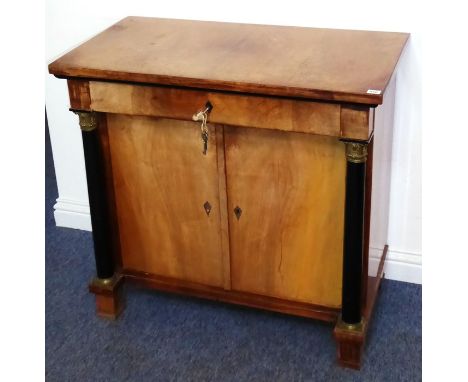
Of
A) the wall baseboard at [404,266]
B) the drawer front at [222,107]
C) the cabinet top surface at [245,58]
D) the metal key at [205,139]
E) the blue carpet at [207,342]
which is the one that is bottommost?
the blue carpet at [207,342]

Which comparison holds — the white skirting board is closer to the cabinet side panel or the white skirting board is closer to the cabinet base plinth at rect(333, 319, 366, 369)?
the cabinet side panel

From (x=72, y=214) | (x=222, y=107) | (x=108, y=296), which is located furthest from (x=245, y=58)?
(x=72, y=214)

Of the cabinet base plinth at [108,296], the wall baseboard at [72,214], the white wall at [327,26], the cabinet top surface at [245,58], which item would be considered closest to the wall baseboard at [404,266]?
the white wall at [327,26]

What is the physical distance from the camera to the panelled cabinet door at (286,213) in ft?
5.38

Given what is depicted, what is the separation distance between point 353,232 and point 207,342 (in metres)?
0.54

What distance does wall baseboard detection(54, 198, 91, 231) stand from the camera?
7.95 feet

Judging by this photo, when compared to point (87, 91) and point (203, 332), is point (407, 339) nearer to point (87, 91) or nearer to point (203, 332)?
point (203, 332)

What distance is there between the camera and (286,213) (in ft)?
5.63

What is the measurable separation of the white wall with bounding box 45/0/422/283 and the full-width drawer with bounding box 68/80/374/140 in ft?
1.42

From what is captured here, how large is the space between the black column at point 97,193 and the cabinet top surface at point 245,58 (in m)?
0.15

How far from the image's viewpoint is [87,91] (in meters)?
1.70

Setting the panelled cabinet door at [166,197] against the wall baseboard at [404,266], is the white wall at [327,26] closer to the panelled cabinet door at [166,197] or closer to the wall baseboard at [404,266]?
the wall baseboard at [404,266]

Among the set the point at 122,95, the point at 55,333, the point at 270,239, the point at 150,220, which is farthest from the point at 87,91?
the point at 55,333

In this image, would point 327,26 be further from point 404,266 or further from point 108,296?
point 108,296
